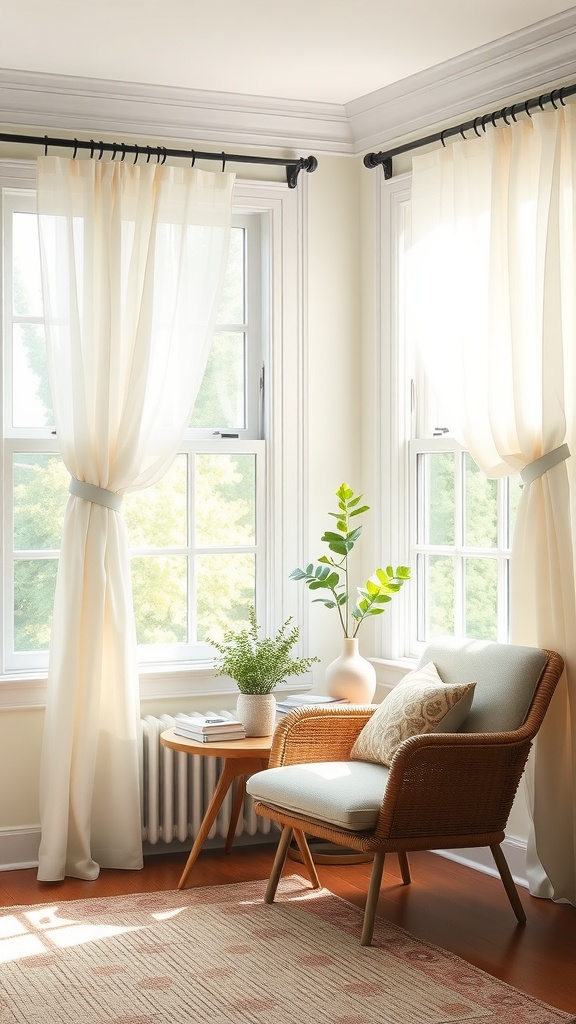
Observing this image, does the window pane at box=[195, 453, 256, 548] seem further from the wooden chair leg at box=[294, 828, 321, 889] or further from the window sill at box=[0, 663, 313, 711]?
the wooden chair leg at box=[294, 828, 321, 889]

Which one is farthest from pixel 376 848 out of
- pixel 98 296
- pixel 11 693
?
pixel 98 296

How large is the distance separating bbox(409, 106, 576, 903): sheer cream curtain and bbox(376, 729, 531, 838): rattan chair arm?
0.91 feet

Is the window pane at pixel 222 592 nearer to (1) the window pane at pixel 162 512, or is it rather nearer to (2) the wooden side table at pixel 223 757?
(1) the window pane at pixel 162 512

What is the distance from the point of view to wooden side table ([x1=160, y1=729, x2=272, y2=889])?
162 inches

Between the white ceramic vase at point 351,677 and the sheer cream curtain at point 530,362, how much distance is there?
27.1 inches

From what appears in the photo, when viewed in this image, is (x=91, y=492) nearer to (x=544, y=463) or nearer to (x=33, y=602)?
(x=33, y=602)

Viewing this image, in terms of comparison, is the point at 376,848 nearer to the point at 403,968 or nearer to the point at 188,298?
the point at 403,968

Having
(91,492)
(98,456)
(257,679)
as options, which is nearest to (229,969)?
(257,679)

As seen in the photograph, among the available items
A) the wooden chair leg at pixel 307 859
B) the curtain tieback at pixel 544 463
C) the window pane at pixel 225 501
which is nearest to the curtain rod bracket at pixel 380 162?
the window pane at pixel 225 501

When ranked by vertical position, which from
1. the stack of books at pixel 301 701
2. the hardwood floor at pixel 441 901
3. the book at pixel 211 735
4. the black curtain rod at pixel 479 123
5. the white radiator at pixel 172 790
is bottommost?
the hardwood floor at pixel 441 901

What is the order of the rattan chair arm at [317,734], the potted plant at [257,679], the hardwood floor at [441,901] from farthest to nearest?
the potted plant at [257,679] < the rattan chair arm at [317,734] < the hardwood floor at [441,901]

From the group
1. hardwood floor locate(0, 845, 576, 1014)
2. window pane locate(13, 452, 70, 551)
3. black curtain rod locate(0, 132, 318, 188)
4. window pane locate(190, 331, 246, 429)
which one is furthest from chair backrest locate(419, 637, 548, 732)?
black curtain rod locate(0, 132, 318, 188)

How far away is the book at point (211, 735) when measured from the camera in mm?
4199

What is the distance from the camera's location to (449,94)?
447cm
